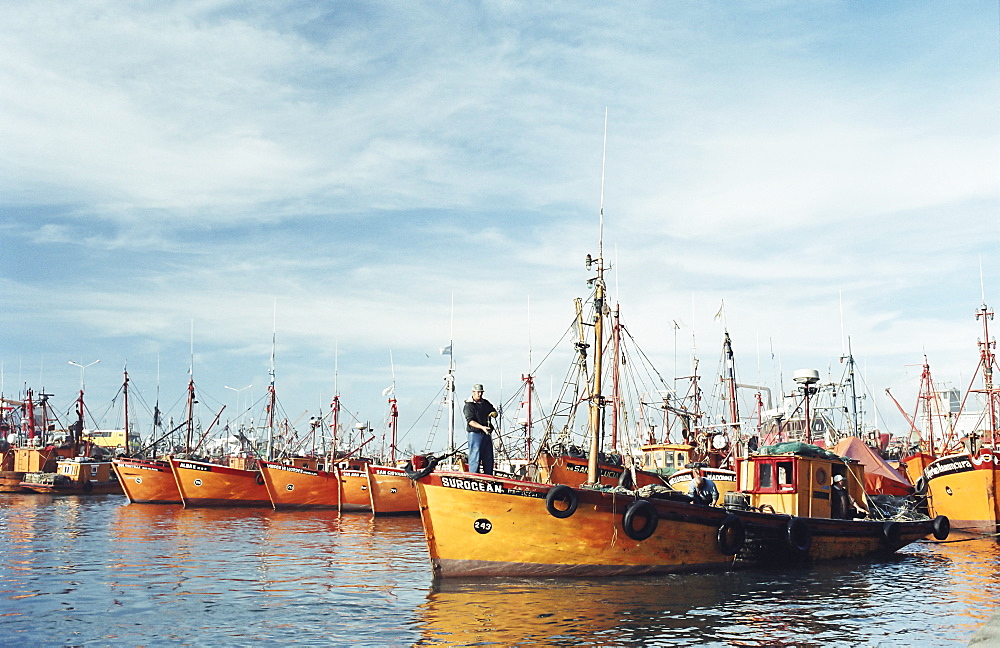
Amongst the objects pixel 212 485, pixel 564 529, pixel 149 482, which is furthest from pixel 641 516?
pixel 149 482

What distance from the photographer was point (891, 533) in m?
24.2

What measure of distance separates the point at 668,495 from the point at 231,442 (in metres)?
104

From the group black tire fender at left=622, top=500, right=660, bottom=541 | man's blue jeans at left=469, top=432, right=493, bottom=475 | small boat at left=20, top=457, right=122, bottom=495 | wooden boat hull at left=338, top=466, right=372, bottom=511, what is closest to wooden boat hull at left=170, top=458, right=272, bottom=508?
wooden boat hull at left=338, top=466, right=372, bottom=511

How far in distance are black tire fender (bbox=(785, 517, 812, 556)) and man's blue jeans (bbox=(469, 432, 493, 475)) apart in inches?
312

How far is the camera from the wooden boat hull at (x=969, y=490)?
106ft

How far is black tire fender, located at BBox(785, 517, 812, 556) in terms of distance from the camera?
21375 millimetres

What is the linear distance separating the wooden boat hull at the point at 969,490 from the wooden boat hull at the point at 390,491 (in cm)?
2344

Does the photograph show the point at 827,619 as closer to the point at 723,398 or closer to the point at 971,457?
the point at 971,457

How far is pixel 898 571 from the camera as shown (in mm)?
22578

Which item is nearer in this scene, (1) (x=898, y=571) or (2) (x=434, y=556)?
(2) (x=434, y=556)

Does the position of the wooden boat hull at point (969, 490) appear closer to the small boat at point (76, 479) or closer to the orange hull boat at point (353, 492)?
the orange hull boat at point (353, 492)

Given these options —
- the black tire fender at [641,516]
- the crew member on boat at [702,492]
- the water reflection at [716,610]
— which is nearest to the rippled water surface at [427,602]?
the water reflection at [716,610]

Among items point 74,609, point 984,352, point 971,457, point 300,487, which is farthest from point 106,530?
point 984,352

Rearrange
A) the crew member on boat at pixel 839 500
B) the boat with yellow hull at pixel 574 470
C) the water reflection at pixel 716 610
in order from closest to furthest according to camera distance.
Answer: the water reflection at pixel 716 610, the crew member on boat at pixel 839 500, the boat with yellow hull at pixel 574 470
